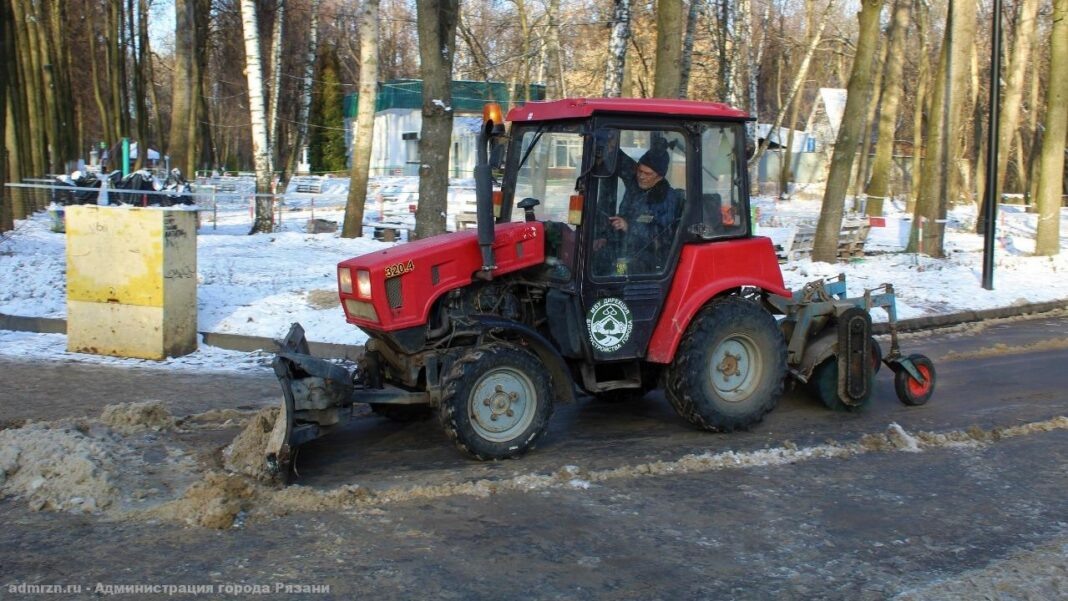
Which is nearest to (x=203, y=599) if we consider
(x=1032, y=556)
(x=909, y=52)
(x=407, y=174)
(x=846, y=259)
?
(x=1032, y=556)

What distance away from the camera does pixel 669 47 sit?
15289 millimetres

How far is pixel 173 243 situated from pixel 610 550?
23.4 feet

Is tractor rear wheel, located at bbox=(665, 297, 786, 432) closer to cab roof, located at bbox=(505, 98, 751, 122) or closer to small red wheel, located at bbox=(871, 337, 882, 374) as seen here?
small red wheel, located at bbox=(871, 337, 882, 374)

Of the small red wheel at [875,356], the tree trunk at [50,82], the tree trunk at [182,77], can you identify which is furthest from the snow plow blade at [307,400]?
the tree trunk at [50,82]

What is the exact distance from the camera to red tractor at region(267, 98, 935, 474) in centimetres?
671

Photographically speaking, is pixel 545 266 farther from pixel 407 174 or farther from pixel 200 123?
pixel 407 174

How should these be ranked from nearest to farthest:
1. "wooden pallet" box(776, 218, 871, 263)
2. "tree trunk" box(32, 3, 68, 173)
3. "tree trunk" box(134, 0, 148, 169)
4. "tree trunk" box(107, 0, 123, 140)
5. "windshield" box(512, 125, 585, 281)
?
"windshield" box(512, 125, 585, 281)
"wooden pallet" box(776, 218, 871, 263)
"tree trunk" box(32, 3, 68, 173)
"tree trunk" box(107, 0, 123, 140)
"tree trunk" box(134, 0, 148, 169)

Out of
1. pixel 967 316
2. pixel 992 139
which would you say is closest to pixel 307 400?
pixel 967 316

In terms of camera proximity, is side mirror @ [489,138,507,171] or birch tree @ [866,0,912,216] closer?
side mirror @ [489,138,507,171]

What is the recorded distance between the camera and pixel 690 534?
5652 mm

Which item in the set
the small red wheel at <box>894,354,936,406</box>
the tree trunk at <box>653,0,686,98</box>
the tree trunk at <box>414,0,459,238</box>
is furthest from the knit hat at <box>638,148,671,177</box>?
the tree trunk at <box>653,0,686,98</box>

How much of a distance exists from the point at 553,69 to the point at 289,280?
22.0 metres

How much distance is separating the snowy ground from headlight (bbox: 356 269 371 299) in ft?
13.2

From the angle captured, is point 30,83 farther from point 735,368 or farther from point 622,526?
point 622,526
